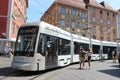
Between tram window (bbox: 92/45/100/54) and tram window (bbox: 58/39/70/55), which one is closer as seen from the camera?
tram window (bbox: 58/39/70/55)

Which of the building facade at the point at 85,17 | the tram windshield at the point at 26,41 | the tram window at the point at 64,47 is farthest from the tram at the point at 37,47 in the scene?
A: the building facade at the point at 85,17

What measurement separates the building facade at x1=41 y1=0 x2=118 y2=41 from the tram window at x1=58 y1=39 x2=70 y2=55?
123 ft

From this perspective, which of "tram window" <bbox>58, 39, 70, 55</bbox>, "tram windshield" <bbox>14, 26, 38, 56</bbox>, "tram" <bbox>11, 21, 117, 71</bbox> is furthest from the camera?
"tram window" <bbox>58, 39, 70, 55</bbox>

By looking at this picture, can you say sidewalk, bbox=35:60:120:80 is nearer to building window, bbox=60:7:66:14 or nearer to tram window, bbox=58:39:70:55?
tram window, bbox=58:39:70:55

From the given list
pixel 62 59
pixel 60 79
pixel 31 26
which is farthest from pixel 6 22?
pixel 60 79

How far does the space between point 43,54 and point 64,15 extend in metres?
45.6

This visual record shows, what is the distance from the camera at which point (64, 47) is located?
18734 millimetres

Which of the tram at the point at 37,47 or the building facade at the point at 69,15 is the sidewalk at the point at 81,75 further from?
the building facade at the point at 69,15

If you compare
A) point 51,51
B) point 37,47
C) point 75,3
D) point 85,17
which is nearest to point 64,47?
point 51,51

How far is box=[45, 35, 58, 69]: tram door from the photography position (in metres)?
14.9

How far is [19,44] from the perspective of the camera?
1422cm

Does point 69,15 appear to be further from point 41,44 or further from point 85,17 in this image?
point 41,44

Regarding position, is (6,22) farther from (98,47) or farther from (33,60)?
(33,60)

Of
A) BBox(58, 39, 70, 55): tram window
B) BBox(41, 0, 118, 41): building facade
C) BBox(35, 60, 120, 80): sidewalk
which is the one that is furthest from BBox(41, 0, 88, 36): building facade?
BBox(35, 60, 120, 80): sidewalk
